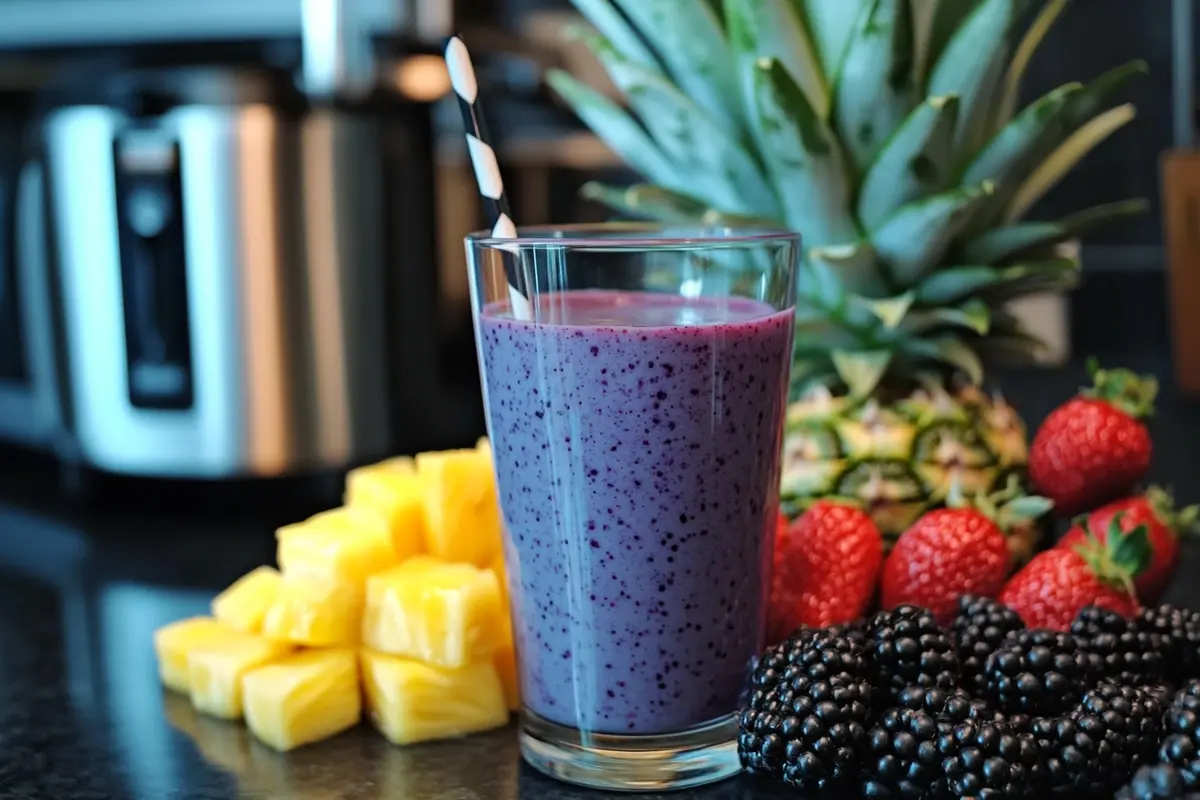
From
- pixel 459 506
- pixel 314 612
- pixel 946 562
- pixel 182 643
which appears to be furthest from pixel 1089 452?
pixel 182 643

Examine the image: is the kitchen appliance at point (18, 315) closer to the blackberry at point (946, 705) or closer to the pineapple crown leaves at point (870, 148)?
the pineapple crown leaves at point (870, 148)

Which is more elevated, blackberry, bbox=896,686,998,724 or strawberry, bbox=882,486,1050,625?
strawberry, bbox=882,486,1050,625

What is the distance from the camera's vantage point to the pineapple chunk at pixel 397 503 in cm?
94

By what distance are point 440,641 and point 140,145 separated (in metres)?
0.79

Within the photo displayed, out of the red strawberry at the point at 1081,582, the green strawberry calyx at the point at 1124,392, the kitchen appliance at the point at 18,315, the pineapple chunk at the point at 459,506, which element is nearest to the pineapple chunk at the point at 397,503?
the pineapple chunk at the point at 459,506

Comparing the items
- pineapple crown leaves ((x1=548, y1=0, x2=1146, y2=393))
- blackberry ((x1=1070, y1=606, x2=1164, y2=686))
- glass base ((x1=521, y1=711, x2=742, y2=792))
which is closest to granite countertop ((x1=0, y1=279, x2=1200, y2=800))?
glass base ((x1=521, y1=711, x2=742, y2=792))

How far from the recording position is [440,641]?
2.73ft

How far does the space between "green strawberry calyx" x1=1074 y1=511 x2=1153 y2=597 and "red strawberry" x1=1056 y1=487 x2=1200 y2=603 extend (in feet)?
0.13

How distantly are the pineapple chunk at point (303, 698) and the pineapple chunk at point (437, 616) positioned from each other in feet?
0.10

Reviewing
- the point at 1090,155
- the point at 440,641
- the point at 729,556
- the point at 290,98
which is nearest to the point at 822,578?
the point at 729,556

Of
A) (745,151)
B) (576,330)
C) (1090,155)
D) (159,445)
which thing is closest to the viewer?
(576,330)

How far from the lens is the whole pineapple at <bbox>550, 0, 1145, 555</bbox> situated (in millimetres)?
979

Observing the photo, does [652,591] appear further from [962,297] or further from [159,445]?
[159,445]

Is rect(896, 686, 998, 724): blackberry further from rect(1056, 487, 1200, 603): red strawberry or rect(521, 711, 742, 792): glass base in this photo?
rect(1056, 487, 1200, 603): red strawberry
